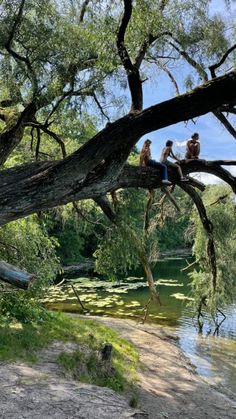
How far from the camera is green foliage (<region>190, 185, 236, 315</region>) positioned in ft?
36.6

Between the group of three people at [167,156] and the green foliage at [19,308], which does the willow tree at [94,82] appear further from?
the green foliage at [19,308]

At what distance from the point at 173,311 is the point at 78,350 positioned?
10137mm

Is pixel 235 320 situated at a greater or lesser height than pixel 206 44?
lesser

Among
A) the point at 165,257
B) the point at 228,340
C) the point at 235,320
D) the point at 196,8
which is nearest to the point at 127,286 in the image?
the point at 235,320

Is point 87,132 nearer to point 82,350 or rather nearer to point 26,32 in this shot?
point 26,32

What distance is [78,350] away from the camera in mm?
8984

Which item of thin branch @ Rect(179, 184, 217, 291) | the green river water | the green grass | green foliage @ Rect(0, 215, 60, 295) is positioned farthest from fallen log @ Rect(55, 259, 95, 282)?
thin branch @ Rect(179, 184, 217, 291)

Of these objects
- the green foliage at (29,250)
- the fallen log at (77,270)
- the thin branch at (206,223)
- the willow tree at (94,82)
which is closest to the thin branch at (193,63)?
the willow tree at (94,82)

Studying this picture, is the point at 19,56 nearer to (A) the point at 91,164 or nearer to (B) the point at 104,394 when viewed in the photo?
(A) the point at 91,164

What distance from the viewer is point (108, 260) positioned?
32.3 ft

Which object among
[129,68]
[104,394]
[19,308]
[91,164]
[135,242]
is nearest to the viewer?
[91,164]

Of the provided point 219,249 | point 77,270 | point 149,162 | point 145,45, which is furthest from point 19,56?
point 77,270

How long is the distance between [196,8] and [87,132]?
4463 mm

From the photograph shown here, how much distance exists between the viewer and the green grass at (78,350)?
7.94m
